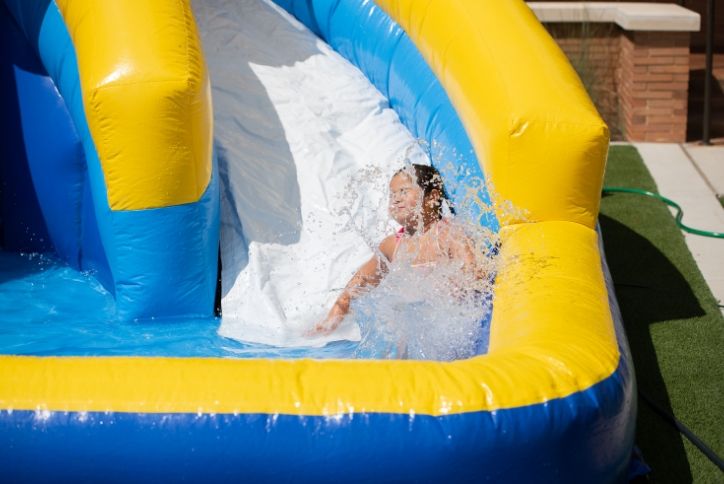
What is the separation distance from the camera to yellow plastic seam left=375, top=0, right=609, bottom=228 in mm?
3379

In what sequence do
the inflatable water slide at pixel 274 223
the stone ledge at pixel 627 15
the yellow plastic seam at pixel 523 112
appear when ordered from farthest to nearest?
the stone ledge at pixel 627 15
the yellow plastic seam at pixel 523 112
the inflatable water slide at pixel 274 223

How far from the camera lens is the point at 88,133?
12.2ft

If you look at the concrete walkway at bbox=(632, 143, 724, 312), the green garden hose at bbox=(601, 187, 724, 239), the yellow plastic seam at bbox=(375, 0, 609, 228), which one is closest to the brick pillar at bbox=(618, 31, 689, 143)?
the concrete walkway at bbox=(632, 143, 724, 312)

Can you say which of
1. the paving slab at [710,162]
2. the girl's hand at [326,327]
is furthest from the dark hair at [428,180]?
the paving slab at [710,162]

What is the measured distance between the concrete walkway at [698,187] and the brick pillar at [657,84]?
4.3 inches

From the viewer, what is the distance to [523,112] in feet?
11.3

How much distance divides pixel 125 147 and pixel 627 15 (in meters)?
Answer: 3.78

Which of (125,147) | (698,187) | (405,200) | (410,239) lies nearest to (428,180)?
(405,200)

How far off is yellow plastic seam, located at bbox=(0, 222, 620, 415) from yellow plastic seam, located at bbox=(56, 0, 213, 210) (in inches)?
45.2

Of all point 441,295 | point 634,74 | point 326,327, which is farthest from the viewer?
point 634,74

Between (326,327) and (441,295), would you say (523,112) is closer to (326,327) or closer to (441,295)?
(441,295)

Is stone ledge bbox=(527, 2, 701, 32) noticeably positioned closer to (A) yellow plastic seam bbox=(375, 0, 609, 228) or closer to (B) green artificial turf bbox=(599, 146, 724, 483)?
(B) green artificial turf bbox=(599, 146, 724, 483)

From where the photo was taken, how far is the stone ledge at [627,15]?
6129mm

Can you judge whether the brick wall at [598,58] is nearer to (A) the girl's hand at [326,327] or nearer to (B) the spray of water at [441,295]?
(B) the spray of water at [441,295]
